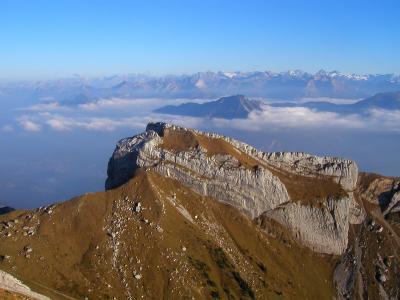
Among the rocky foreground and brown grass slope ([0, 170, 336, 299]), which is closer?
brown grass slope ([0, 170, 336, 299])

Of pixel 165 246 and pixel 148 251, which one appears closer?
pixel 148 251

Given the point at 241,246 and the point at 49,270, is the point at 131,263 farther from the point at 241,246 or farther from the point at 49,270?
the point at 241,246

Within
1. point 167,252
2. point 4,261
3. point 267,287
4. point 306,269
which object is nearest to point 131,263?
point 167,252

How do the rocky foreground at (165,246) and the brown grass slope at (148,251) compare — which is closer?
the brown grass slope at (148,251)

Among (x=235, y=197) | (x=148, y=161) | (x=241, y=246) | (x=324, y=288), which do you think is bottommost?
(x=324, y=288)

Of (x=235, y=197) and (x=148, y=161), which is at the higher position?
(x=148, y=161)

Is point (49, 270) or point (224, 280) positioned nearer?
point (49, 270)

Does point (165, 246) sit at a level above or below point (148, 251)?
above

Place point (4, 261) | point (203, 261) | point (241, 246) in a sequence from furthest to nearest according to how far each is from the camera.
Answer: point (241, 246) → point (203, 261) → point (4, 261)
